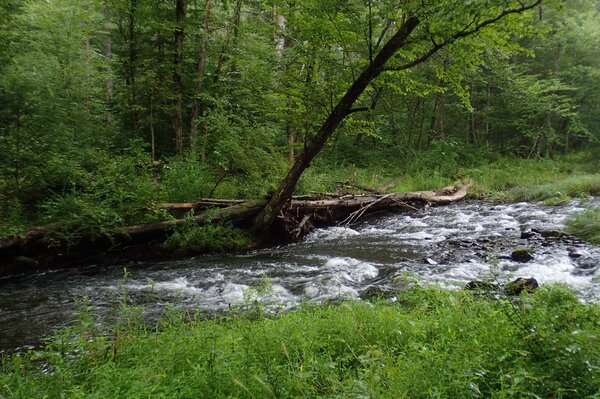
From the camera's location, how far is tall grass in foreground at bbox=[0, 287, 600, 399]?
263 cm

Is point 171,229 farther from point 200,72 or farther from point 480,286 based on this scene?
point 480,286

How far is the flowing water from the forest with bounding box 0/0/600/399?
257 millimetres

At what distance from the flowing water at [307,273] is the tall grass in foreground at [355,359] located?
914 mm

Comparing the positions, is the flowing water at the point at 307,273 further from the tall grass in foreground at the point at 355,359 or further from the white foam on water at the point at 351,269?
the tall grass in foreground at the point at 355,359

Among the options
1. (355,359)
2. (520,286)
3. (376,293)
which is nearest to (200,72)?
(376,293)

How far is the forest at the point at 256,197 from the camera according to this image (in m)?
3.08

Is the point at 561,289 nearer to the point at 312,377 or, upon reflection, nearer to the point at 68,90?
the point at 312,377

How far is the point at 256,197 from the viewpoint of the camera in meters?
11.1

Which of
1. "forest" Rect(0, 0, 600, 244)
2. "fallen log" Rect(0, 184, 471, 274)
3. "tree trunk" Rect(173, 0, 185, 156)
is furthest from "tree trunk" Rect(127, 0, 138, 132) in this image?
"fallen log" Rect(0, 184, 471, 274)

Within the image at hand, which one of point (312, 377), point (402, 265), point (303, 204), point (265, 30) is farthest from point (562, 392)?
point (265, 30)

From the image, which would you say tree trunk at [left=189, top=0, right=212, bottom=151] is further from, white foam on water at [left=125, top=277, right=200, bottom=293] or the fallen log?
white foam on water at [left=125, top=277, right=200, bottom=293]

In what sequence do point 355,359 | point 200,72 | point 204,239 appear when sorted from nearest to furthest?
point 355,359 < point 204,239 < point 200,72

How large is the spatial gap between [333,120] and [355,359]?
21.5ft

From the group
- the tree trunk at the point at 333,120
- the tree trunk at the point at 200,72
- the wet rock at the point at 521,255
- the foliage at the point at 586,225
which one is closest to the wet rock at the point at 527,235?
the foliage at the point at 586,225
